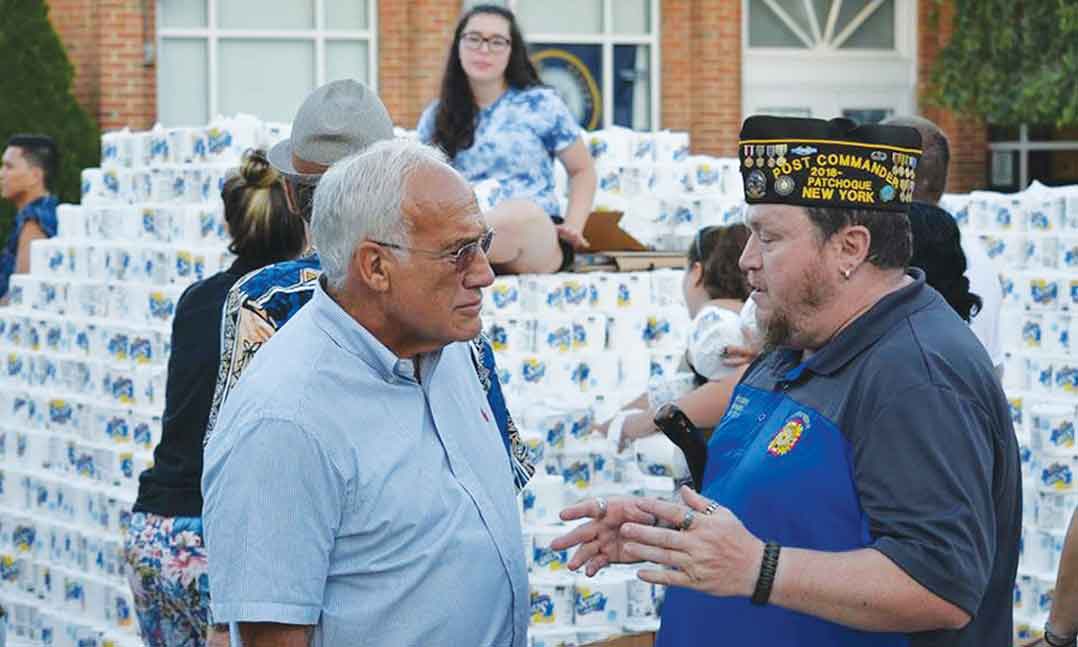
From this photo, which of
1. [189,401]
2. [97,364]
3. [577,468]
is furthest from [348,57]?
[189,401]

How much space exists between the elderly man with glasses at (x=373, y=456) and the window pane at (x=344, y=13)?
1545 centimetres

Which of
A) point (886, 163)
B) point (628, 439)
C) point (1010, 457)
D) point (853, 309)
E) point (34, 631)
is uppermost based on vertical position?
point (886, 163)

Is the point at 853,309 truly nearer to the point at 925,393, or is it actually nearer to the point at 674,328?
the point at 925,393

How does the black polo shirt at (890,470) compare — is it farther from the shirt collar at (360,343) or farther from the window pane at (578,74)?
the window pane at (578,74)

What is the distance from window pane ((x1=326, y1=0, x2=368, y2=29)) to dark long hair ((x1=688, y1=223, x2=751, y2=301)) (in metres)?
13.5

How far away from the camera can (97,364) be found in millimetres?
7953

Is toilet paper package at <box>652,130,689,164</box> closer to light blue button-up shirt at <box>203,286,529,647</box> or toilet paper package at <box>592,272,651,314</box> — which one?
toilet paper package at <box>592,272,651,314</box>

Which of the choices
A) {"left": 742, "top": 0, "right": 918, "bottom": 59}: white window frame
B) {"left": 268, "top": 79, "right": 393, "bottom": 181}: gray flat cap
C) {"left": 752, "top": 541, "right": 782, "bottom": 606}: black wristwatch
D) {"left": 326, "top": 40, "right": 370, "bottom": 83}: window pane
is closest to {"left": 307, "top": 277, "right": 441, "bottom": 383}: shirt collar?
{"left": 752, "top": 541, "right": 782, "bottom": 606}: black wristwatch

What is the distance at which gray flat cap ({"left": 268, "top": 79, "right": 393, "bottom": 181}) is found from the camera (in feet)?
12.6

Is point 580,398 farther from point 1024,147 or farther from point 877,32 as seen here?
point 1024,147

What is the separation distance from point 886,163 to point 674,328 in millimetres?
4273

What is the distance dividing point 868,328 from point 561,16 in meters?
16.3

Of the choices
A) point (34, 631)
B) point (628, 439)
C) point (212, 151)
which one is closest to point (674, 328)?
point (628, 439)

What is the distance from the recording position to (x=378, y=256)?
300 centimetres
